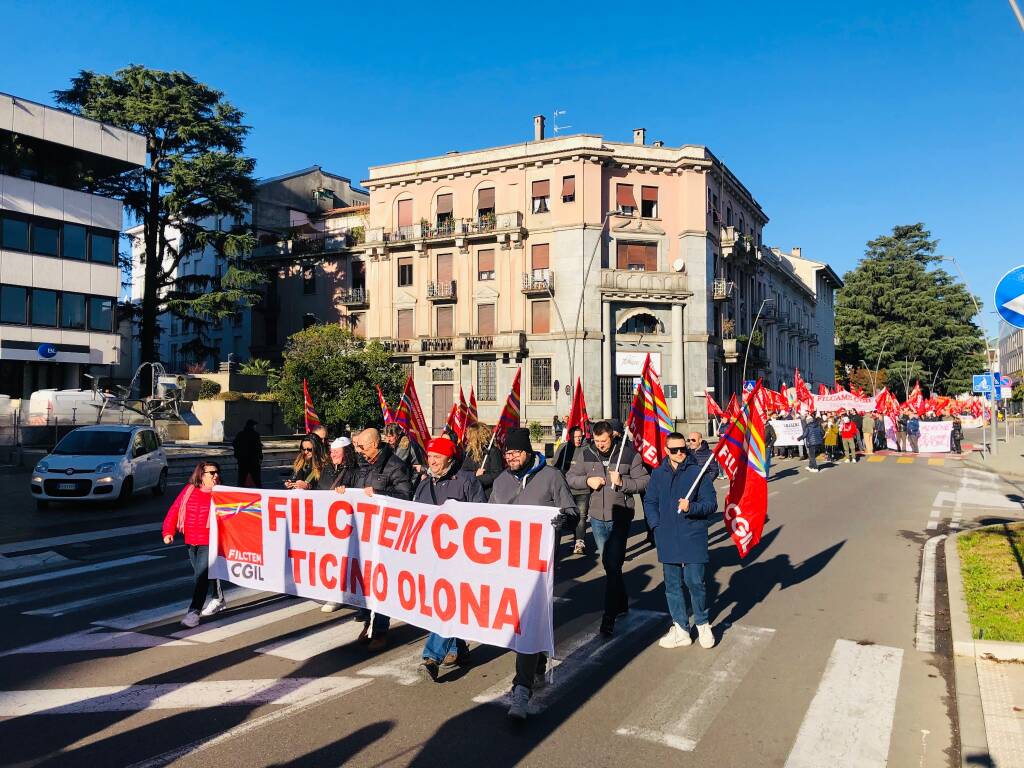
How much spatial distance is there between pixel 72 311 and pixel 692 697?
1452 inches

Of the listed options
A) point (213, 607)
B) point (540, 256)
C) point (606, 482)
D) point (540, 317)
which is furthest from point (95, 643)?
point (540, 256)

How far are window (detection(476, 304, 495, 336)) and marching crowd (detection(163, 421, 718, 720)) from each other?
40.0 m

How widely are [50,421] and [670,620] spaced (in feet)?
79.4

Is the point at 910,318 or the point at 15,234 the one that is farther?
the point at 910,318

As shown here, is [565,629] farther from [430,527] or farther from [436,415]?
[436,415]

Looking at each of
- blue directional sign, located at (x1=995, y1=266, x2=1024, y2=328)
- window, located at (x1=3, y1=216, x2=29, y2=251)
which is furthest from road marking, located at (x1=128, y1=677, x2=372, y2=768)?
window, located at (x1=3, y1=216, x2=29, y2=251)

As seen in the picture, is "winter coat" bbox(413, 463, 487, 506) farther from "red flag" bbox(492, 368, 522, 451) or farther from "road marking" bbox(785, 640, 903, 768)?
"red flag" bbox(492, 368, 522, 451)

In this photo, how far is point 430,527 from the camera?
591 centimetres

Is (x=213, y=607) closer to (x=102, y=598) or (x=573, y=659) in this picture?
(x=102, y=598)

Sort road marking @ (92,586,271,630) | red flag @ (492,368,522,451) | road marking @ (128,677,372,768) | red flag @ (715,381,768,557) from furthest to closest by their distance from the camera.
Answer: red flag @ (492,368,522,451) < red flag @ (715,381,768,557) < road marking @ (92,586,271,630) < road marking @ (128,677,372,768)

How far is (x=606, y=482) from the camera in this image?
24.9ft

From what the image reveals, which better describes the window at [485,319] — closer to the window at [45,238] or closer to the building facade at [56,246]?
the building facade at [56,246]

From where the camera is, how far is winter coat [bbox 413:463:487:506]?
19.7 feet

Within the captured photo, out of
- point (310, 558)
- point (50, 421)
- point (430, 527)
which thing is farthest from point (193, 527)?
point (50, 421)
